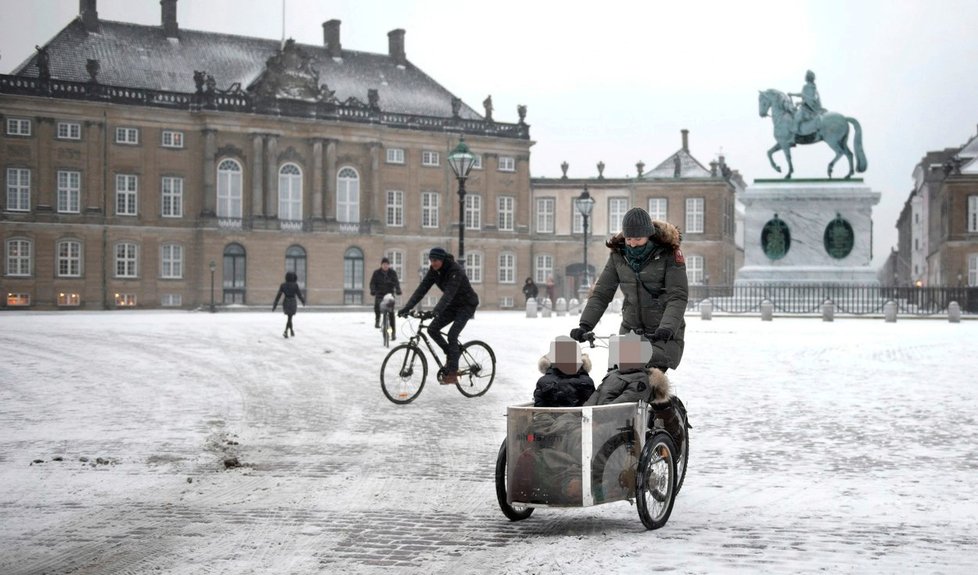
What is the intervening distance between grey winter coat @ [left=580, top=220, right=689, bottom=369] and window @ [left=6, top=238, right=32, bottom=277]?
54.1 meters

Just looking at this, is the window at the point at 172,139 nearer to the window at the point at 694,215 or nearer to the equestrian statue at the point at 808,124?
the window at the point at 694,215

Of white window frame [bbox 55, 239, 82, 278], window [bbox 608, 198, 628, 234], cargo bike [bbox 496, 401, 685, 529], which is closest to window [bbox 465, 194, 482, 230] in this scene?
window [bbox 608, 198, 628, 234]

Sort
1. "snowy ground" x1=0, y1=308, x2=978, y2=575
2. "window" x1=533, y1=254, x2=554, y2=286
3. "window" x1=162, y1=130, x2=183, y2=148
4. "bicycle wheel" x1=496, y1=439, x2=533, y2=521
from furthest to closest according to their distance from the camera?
"window" x1=533, y1=254, x2=554, y2=286 → "window" x1=162, y1=130, x2=183, y2=148 → "bicycle wheel" x1=496, y1=439, x2=533, y2=521 → "snowy ground" x1=0, y1=308, x2=978, y2=575

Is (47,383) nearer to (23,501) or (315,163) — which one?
(23,501)

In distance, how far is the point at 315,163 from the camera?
62.7m

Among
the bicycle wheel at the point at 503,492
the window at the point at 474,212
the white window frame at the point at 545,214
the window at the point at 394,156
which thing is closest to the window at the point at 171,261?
the window at the point at 394,156

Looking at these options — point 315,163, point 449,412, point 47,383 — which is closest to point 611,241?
point 449,412

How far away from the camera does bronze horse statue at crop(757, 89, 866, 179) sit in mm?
36906

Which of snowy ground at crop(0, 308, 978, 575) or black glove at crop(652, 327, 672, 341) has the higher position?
black glove at crop(652, 327, 672, 341)

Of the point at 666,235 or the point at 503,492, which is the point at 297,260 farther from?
the point at 503,492

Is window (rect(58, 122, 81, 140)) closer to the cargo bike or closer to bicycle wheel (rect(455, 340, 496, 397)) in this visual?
bicycle wheel (rect(455, 340, 496, 397))

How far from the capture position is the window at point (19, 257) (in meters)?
55.7

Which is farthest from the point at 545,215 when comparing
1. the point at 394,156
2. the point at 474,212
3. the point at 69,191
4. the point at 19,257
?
the point at 19,257

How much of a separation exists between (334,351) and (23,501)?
46.3ft
